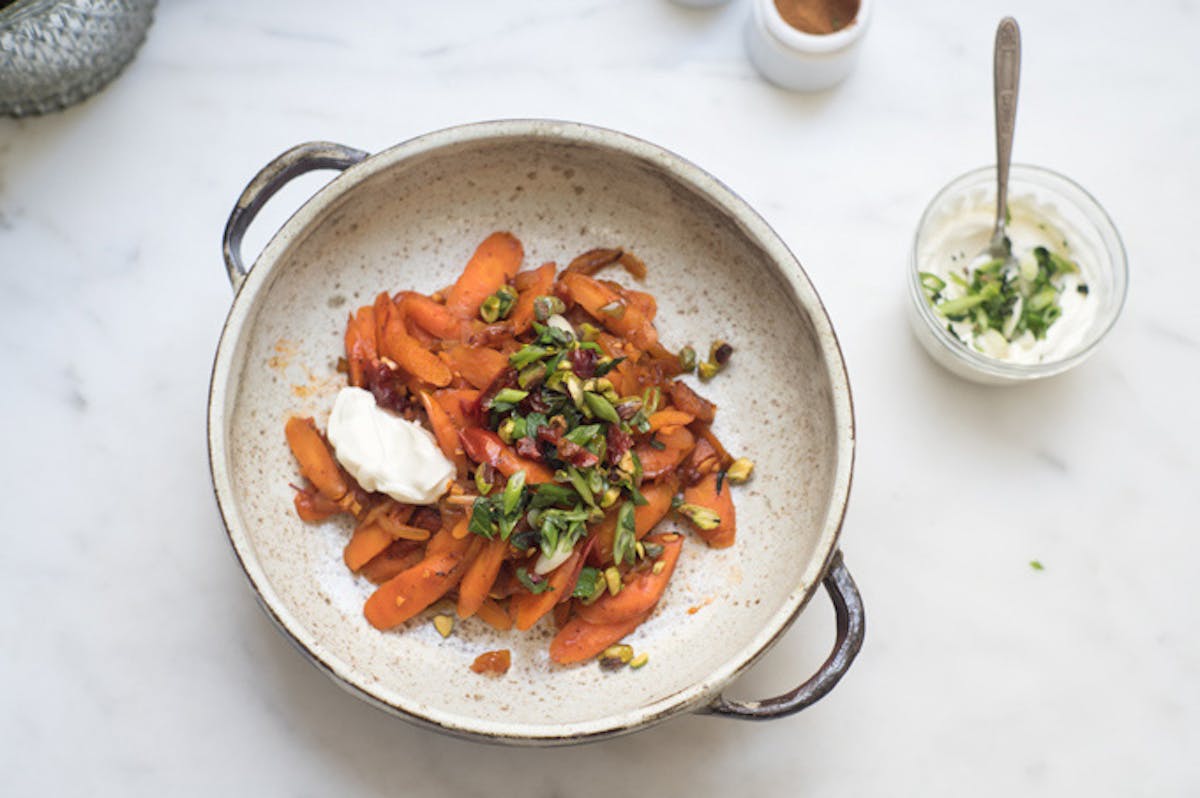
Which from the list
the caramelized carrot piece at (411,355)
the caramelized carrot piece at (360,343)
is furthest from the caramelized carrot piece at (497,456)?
the caramelized carrot piece at (360,343)

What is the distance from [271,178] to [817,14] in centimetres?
104

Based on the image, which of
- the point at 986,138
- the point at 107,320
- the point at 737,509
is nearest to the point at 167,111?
the point at 107,320

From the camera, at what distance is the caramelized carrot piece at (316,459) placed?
2.08 metres

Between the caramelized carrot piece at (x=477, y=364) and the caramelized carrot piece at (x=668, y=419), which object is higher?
the caramelized carrot piece at (x=477, y=364)

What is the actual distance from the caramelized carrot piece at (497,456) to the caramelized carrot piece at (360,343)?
23 centimetres

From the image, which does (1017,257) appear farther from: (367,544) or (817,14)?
(367,544)

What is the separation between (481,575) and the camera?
6.49ft

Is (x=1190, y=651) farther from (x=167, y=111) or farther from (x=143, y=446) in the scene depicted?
(x=167, y=111)

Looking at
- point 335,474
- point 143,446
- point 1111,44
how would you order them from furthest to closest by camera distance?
point 1111,44, point 143,446, point 335,474

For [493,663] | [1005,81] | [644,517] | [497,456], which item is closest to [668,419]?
[644,517]

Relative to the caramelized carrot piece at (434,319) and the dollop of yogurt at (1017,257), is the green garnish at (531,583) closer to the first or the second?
the caramelized carrot piece at (434,319)

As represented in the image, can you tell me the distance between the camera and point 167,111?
7.70 feet

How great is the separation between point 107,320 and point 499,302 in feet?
2.52

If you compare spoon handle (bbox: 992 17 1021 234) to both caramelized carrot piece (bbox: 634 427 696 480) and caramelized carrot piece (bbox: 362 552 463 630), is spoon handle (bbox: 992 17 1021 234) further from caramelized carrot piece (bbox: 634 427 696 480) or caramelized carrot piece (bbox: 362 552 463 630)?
caramelized carrot piece (bbox: 362 552 463 630)
